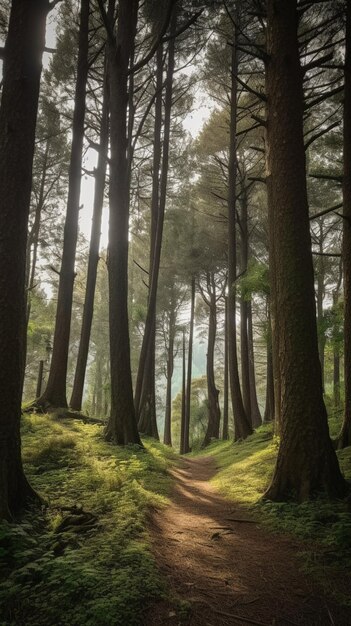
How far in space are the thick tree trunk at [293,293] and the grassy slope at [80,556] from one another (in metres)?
1.96

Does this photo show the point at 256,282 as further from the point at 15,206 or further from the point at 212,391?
the point at 212,391

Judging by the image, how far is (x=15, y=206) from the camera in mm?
3953

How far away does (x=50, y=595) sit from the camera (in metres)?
2.42

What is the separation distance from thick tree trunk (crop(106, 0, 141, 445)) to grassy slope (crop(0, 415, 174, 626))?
2.57 metres

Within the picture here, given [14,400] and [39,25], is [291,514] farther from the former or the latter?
[39,25]

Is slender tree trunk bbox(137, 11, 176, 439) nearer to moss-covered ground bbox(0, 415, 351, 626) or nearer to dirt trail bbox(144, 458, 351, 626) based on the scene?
moss-covered ground bbox(0, 415, 351, 626)

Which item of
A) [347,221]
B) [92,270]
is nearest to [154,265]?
[92,270]

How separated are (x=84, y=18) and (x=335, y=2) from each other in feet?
21.8

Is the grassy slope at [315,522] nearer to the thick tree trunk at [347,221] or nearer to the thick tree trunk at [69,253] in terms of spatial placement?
the thick tree trunk at [347,221]

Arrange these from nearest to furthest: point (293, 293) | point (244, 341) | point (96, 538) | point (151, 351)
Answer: point (96, 538), point (293, 293), point (151, 351), point (244, 341)

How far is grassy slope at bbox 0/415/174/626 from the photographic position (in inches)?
91.4

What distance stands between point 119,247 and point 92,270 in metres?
4.49

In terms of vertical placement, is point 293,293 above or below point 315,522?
above

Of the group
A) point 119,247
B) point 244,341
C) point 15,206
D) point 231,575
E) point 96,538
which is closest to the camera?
point 231,575
